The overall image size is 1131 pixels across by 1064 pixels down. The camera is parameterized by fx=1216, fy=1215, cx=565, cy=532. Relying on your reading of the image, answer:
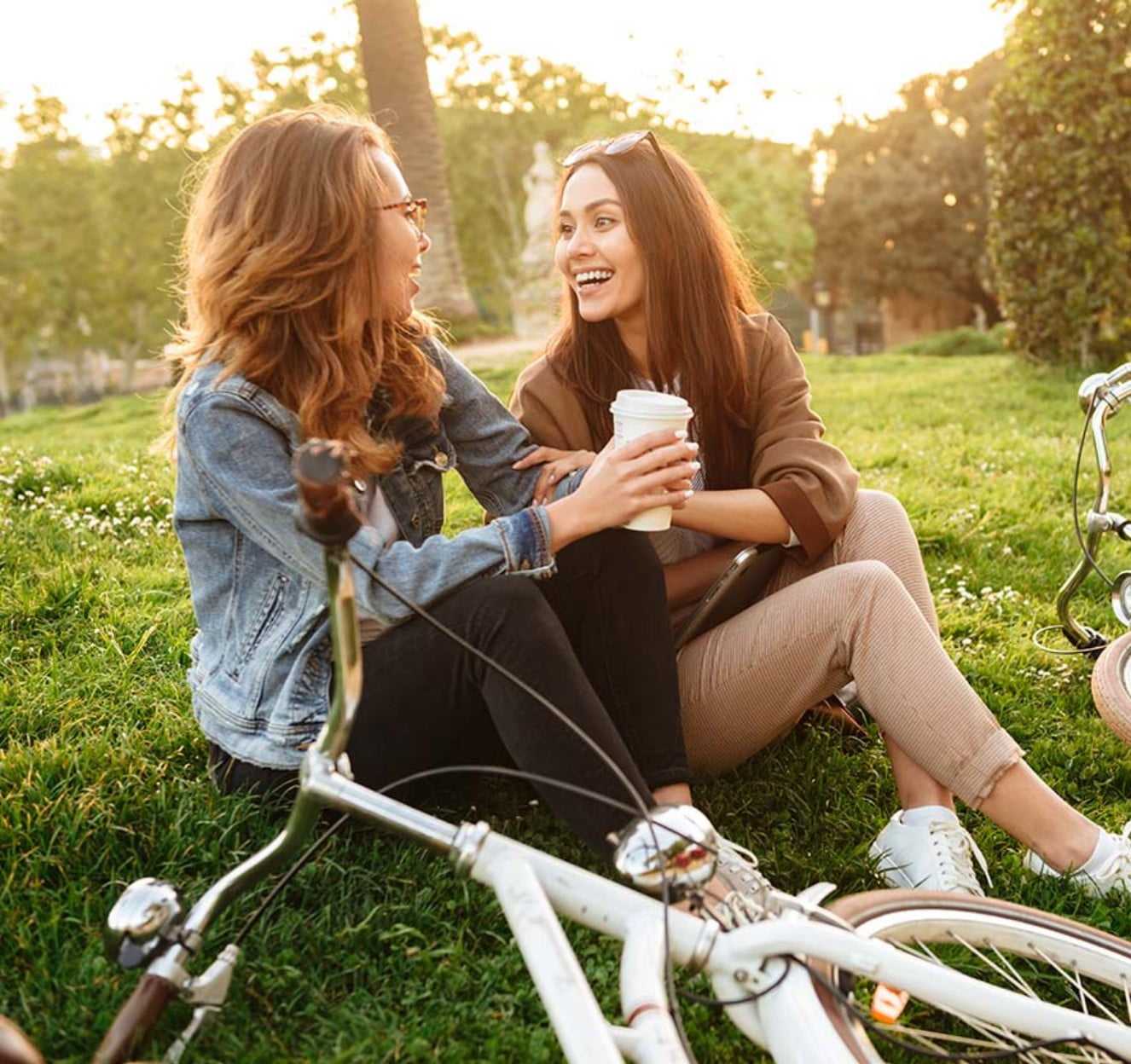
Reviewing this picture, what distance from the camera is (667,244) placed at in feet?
9.37

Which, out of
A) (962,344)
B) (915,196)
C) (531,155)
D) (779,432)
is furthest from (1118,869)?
(915,196)

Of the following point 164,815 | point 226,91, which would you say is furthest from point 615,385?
point 226,91

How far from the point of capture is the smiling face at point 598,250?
285 cm

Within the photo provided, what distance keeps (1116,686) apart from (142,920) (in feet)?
7.68

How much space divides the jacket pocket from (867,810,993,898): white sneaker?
1.33m

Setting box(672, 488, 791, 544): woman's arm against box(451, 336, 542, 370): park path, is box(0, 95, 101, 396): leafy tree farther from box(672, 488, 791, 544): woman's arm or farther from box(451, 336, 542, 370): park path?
box(672, 488, 791, 544): woman's arm

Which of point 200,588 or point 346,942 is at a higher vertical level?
point 200,588

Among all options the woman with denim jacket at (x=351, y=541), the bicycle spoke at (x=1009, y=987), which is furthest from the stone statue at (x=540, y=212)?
the bicycle spoke at (x=1009, y=987)

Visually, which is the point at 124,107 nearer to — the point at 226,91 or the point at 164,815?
the point at 226,91

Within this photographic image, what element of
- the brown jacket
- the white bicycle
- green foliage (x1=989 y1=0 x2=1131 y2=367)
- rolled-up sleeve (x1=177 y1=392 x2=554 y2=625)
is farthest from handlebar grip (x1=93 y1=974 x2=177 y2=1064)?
green foliage (x1=989 y1=0 x2=1131 y2=367)

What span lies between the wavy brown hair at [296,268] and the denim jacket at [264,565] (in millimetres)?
75

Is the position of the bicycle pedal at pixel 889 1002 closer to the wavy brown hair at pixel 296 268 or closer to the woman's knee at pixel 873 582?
the woman's knee at pixel 873 582

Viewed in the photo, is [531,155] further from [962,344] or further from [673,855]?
[673,855]

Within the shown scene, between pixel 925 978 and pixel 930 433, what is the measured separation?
18.3 feet
